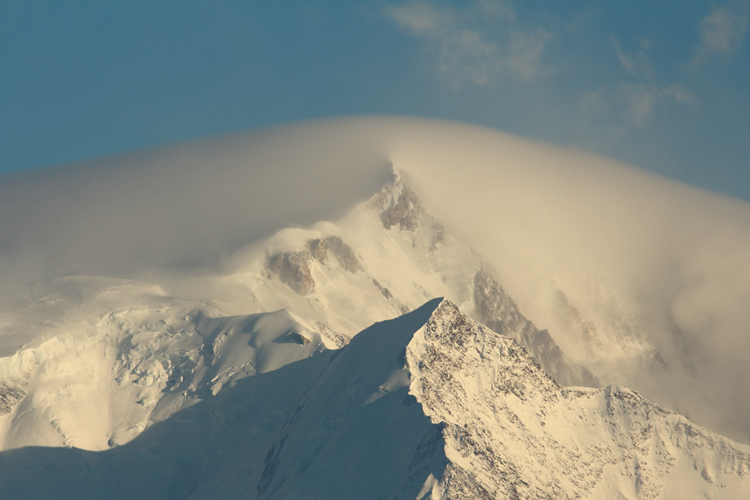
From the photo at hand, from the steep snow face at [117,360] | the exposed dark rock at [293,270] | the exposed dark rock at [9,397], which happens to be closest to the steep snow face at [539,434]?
the steep snow face at [117,360]

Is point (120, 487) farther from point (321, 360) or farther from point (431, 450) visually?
point (431, 450)

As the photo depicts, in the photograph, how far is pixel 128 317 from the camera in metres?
151

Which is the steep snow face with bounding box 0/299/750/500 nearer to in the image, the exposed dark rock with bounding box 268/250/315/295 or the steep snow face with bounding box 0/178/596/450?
the steep snow face with bounding box 0/178/596/450

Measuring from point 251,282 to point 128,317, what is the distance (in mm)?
31250

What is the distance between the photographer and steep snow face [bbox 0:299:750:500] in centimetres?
9206

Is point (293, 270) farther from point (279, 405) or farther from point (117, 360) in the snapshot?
point (279, 405)

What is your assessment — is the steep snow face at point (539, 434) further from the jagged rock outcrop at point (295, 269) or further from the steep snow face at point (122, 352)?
the jagged rock outcrop at point (295, 269)

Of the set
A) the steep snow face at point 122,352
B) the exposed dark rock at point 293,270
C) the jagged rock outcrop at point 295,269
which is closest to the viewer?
the steep snow face at point 122,352

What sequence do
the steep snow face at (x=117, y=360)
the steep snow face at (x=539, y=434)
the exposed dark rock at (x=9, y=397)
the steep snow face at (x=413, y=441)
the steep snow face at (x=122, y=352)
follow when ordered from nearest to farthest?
the steep snow face at (x=413, y=441)
the steep snow face at (x=539, y=434)
the exposed dark rock at (x=9, y=397)
the steep snow face at (x=117, y=360)
the steep snow face at (x=122, y=352)

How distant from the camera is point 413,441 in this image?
92500mm

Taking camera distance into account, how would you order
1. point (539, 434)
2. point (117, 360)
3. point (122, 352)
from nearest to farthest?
1. point (539, 434)
2. point (117, 360)
3. point (122, 352)

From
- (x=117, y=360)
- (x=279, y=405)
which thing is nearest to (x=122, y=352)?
(x=117, y=360)

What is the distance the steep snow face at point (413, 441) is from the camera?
92.1 metres

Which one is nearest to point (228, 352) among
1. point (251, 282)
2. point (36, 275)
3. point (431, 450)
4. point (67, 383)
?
point (67, 383)
